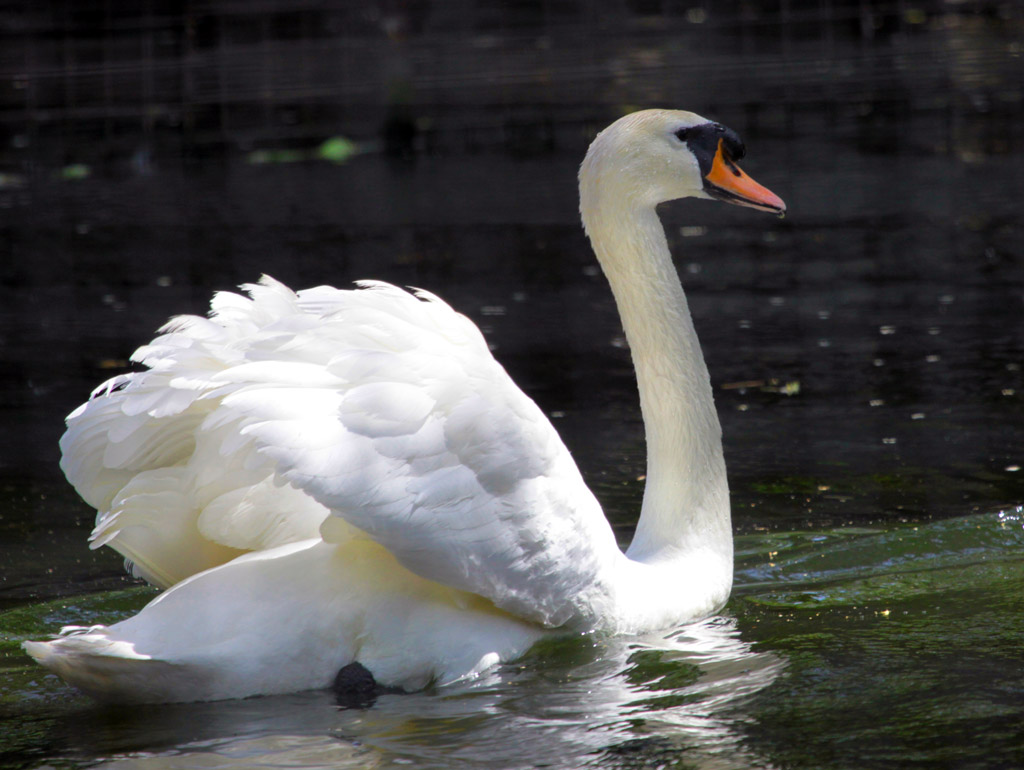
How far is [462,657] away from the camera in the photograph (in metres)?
4.80

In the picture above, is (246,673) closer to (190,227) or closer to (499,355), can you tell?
(499,355)

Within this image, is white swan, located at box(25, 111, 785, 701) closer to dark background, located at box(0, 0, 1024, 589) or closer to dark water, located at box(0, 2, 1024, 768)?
dark water, located at box(0, 2, 1024, 768)

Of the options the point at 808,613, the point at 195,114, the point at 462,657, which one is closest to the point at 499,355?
the point at 808,613

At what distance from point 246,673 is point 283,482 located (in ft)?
1.88

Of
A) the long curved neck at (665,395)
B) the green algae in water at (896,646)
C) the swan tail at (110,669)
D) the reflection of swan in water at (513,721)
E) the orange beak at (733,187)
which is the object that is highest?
the orange beak at (733,187)

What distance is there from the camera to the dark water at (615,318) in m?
4.62

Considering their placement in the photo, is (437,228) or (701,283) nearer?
(701,283)

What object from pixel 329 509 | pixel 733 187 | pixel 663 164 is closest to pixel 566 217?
pixel 733 187

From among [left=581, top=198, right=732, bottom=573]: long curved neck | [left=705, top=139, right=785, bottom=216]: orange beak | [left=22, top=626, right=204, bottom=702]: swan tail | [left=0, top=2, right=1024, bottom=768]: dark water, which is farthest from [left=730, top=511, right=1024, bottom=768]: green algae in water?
[left=22, top=626, right=204, bottom=702]: swan tail

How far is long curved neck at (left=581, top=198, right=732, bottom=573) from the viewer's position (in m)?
5.54

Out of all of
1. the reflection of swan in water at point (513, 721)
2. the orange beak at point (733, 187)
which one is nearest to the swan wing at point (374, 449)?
the reflection of swan in water at point (513, 721)

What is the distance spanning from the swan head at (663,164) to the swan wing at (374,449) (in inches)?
34.9

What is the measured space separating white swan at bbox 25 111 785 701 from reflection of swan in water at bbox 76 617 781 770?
10 cm

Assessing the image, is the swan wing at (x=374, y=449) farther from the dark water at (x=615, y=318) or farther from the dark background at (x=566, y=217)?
the dark background at (x=566, y=217)
